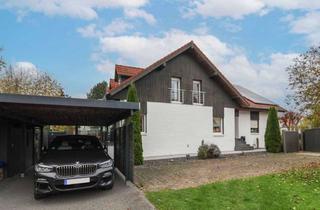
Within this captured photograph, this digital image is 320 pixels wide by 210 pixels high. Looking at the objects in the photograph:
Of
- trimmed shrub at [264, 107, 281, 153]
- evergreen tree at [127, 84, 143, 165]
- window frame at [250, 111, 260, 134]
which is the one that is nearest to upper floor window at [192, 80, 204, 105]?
trimmed shrub at [264, 107, 281, 153]

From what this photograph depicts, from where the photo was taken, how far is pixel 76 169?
8734mm

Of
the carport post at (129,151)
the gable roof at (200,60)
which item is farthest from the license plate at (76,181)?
the gable roof at (200,60)

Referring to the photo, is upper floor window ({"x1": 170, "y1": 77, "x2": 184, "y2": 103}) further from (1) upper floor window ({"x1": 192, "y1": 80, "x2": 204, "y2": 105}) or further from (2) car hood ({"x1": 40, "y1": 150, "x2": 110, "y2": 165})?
(2) car hood ({"x1": 40, "y1": 150, "x2": 110, "y2": 165})

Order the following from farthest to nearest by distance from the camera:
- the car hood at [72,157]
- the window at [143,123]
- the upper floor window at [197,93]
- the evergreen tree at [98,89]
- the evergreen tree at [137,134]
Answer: the evergreen tree at [98,89]
the upper floor window at [197,93]
the window at [143,123]
the evergreen tree at [137,134]
the car hood at [72,157]

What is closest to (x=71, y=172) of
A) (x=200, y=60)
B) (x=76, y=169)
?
(x=76, y=169)

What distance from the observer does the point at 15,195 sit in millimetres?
9453

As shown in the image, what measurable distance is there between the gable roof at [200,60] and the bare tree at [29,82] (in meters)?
16.2

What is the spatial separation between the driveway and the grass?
51 cm

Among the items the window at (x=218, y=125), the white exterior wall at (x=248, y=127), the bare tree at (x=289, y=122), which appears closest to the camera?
the window at (x=218, y=125)

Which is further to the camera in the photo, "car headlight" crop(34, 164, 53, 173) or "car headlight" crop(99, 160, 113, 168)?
"car headlight" crop(99, 160, 113, 168)

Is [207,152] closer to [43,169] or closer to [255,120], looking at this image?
[255,120]

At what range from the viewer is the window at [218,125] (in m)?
22.4

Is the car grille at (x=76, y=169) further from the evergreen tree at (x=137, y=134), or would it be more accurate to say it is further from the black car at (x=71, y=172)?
the evergreen tree at (x=137, y=134)

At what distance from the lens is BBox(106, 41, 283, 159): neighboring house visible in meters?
18.9
